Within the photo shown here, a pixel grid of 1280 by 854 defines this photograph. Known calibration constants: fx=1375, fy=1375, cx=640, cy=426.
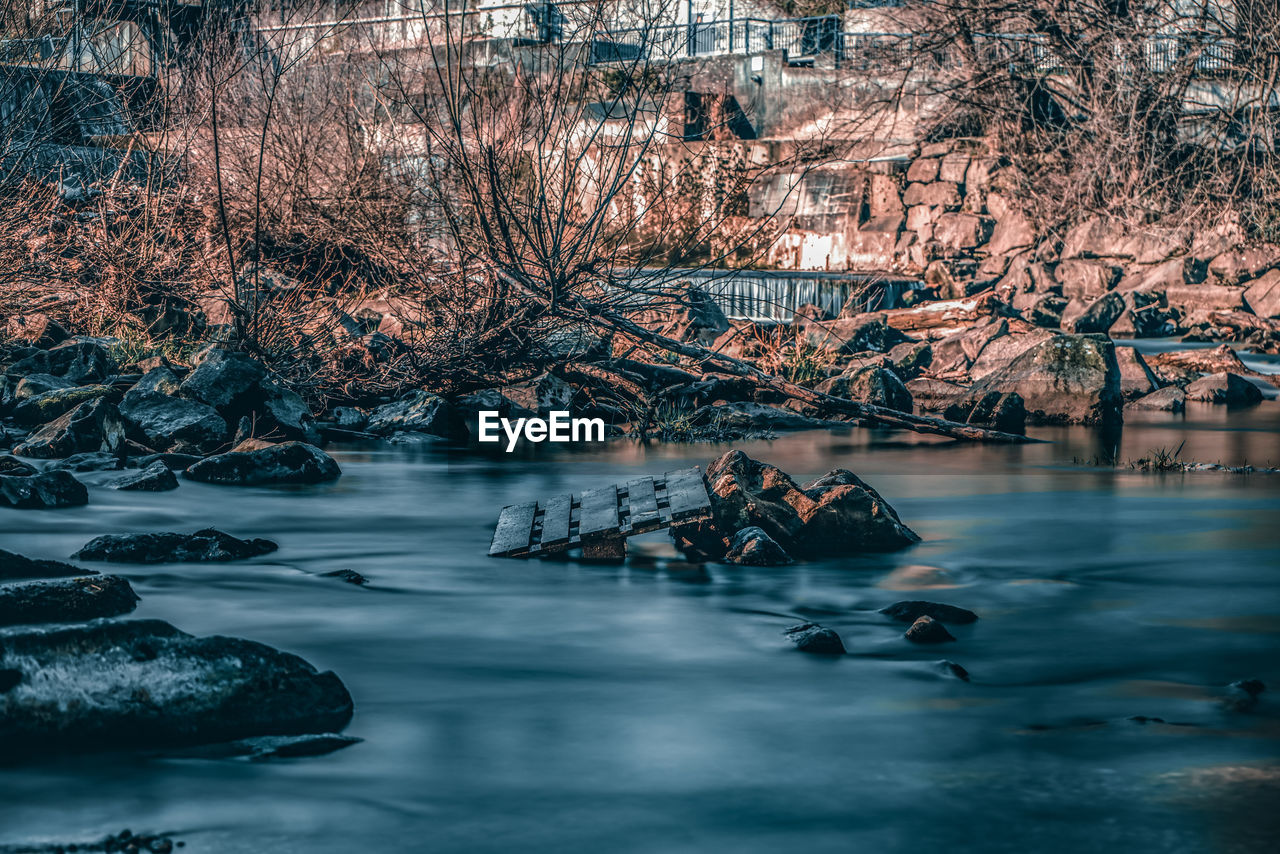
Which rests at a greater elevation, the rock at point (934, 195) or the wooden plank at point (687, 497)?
the rock at point (934, 195)

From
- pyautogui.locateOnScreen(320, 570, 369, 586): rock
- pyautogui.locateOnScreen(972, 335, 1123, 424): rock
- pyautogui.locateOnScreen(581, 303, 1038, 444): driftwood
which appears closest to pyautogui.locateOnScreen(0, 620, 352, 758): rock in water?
pyautogui.locateOnScreen(320, 570, 369, 586): rock

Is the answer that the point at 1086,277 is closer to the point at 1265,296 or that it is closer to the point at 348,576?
the point at 1265,296

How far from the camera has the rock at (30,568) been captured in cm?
600

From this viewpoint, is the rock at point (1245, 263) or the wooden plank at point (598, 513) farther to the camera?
the rock at point (1245, 263)

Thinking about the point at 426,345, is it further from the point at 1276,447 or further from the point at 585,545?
the point at 1276,447

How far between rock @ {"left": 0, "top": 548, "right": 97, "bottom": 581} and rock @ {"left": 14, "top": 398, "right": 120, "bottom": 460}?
438 cm

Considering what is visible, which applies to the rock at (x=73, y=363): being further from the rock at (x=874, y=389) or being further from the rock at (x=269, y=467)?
the rock at (x=874, y=389)

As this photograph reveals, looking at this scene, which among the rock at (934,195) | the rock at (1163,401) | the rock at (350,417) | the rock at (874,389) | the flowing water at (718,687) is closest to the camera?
the flowing water at (718,687)

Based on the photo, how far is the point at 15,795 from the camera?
150 inches

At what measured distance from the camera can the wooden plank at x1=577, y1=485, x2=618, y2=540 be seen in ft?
22.9

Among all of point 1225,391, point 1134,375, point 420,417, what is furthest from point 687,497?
point 1225,391

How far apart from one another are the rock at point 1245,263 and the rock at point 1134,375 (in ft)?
24.6

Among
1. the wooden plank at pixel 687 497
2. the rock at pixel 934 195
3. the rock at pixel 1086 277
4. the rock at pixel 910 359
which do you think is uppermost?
the rock at pixel 934 195

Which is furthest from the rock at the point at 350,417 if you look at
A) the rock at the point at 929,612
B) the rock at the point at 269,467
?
the rock at the point at 929,612
